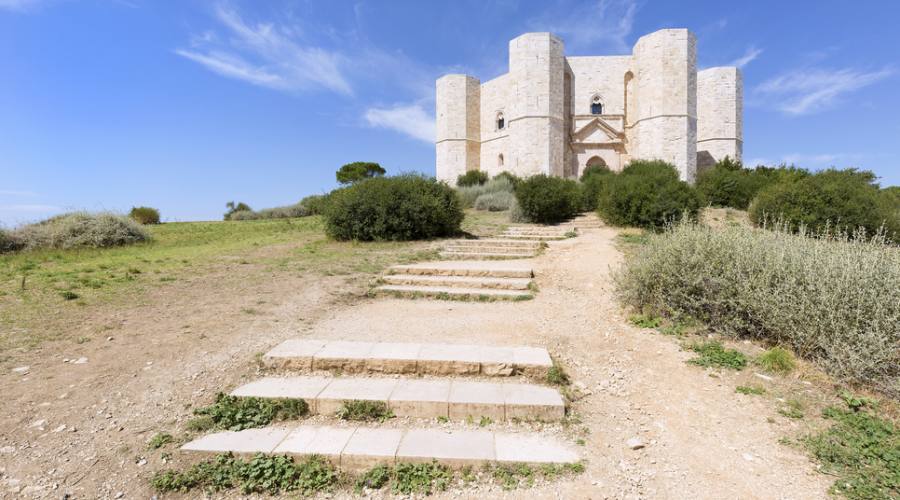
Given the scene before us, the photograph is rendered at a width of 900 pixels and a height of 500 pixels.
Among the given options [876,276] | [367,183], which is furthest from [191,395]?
[367,183]

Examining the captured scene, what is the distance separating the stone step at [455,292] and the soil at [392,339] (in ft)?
0.66

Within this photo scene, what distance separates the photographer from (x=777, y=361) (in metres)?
3.02

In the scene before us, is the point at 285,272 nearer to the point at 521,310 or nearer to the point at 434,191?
the point at 521,310

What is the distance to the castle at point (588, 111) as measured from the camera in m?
23.5

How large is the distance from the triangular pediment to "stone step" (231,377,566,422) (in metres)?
26.2

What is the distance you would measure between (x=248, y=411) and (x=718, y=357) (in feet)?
11.1

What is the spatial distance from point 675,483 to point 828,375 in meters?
1.74

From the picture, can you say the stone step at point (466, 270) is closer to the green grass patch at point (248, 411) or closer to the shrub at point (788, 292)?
the shrub at point (788, 292)

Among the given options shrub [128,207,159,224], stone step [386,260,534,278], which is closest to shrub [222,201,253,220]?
shrub [128,207,159,224]

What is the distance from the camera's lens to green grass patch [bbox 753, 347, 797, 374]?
2984 millimetres

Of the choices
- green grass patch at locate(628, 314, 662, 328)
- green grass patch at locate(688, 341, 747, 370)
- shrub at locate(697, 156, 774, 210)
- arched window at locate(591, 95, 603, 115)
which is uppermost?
arched window at locate(591, 95, 603, 115)

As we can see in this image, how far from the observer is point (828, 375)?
287cm

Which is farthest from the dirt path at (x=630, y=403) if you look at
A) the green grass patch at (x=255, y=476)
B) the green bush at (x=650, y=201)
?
the green bush at (x=650, y=201)

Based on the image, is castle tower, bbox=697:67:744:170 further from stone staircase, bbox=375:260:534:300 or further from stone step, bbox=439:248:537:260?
stone staircase, bbox=375:260:534:300
